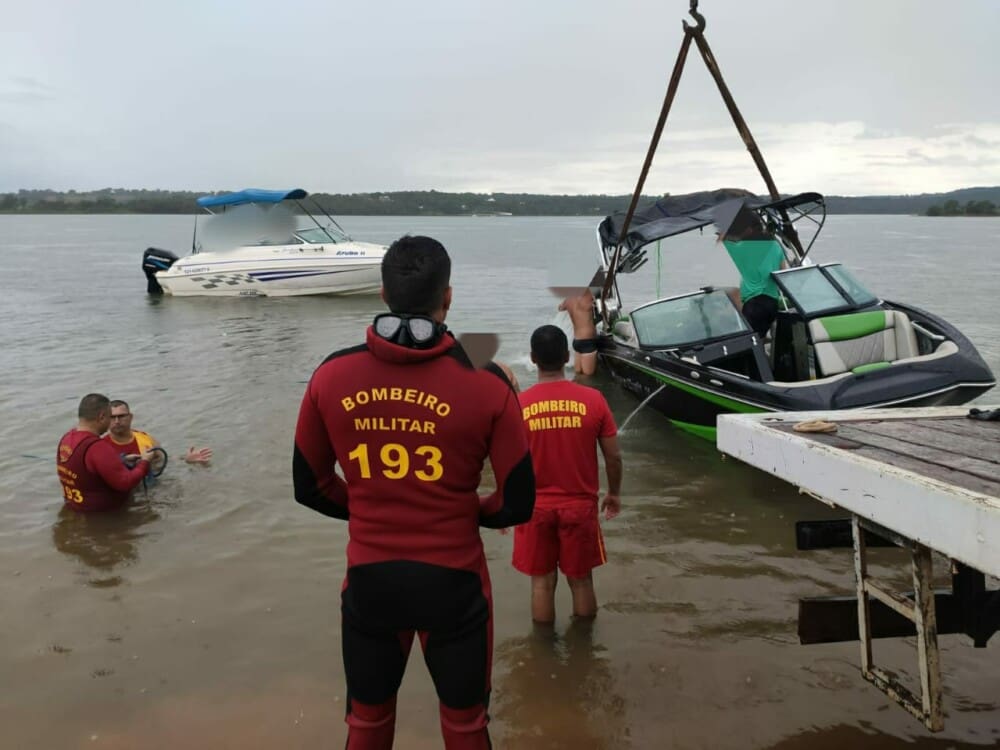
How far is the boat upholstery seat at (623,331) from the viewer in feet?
34.6

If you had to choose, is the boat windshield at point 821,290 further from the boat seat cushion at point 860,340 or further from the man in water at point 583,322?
the man in water at point 583,322

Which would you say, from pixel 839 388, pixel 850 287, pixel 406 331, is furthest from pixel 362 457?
pixel 850 287

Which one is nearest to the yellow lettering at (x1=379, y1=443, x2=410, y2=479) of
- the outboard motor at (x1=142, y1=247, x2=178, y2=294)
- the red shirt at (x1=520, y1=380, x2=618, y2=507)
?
the red shirt at (x1=520, y1=380, x2=618, y2=507)

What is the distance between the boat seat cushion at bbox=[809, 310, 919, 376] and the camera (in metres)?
7.65

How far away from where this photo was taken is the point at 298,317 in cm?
2061

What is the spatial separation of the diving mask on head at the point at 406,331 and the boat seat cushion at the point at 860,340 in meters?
6.27

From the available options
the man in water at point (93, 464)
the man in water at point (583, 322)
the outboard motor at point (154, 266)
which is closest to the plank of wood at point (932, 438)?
the man in water at point (93, 464)

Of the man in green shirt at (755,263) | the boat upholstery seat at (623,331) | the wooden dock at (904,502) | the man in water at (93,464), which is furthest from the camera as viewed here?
the boat upholstery seat at (623,331)

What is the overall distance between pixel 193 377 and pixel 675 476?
8498 mm

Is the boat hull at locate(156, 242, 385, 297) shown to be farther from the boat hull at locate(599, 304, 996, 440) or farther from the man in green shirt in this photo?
the boat hull at locate(599, 304, 996, 440)

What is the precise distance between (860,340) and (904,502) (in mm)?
6022

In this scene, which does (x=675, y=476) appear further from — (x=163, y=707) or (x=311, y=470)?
(x=311, y=470)

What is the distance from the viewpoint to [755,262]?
31.3 feet

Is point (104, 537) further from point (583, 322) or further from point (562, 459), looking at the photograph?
point (583, 322)
